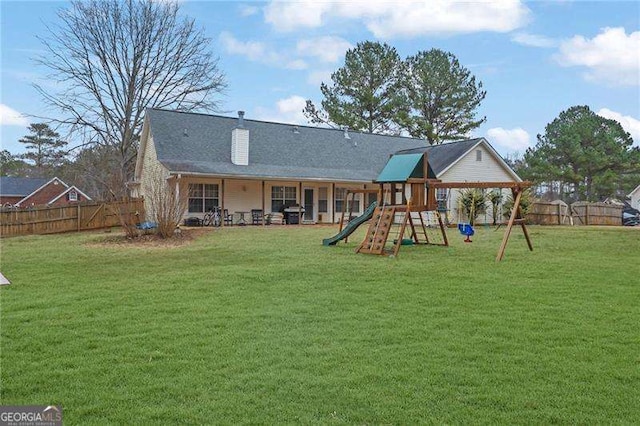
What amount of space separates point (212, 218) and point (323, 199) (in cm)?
602

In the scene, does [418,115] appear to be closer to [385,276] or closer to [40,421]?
[385,276]

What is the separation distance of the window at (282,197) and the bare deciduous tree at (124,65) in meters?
9.61

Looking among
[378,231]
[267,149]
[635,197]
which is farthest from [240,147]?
[635,197]

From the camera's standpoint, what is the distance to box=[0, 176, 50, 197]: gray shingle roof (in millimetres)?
43500

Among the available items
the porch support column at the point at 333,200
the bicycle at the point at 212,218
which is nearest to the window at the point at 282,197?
the porch support column at the point at 333,200

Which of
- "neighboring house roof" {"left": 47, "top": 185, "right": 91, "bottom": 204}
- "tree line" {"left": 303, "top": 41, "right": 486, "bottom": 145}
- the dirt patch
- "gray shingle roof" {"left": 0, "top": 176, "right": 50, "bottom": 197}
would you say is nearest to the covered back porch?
the dirt patch

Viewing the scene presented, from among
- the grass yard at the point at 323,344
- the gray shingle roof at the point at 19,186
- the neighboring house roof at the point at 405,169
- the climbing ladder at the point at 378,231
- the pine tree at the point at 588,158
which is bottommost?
the grass yard at the point at 323,344

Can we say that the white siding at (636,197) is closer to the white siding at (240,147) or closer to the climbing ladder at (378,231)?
the white siding at (240,147)

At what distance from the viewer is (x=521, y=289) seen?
690 centimetres

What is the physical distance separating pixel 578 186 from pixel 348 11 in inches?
1321

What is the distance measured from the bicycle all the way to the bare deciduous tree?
344 inches

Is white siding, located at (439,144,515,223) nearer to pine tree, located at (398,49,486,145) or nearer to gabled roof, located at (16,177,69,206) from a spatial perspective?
pine tree, located at (398,49,486,145)

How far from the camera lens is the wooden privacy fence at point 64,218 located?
55.9 feet

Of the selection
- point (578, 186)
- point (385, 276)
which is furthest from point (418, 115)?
point (385, 276)
